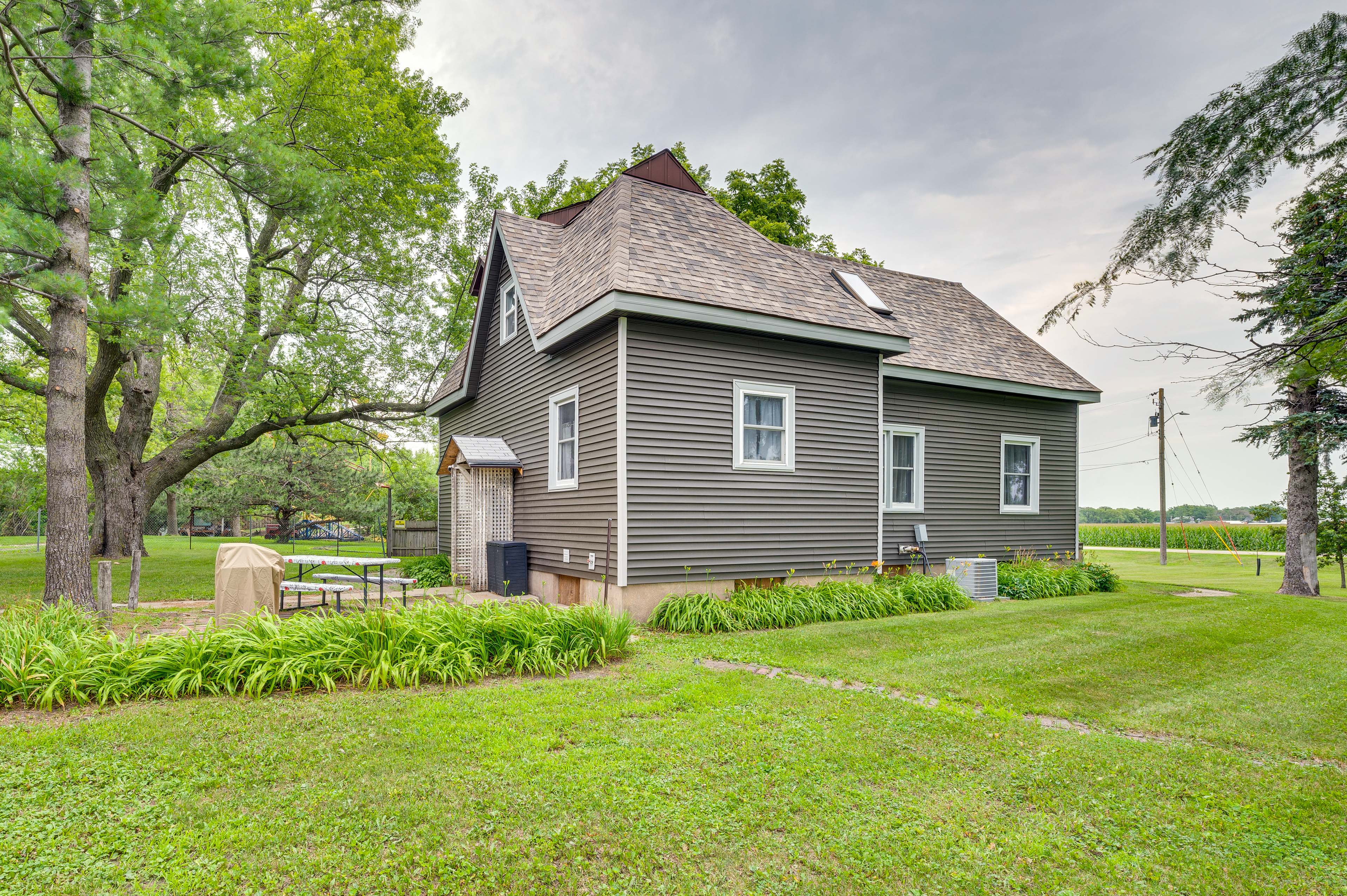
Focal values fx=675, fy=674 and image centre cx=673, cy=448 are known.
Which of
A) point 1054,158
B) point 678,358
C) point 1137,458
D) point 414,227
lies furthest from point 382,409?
point 1137,458

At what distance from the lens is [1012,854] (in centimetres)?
305

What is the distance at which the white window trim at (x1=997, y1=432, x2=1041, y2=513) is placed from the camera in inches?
543

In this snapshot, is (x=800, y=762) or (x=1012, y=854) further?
(x=800, y=762)

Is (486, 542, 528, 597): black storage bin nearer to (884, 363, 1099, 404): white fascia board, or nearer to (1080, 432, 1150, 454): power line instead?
(884, 363, 1099, 404): white fascia board

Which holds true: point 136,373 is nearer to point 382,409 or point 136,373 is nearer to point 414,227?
point 382,409

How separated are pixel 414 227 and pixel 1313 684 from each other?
20341mm

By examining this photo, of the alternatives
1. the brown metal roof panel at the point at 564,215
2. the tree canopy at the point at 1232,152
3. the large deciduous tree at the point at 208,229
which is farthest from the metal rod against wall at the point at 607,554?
the brown metal roof panel at the point at 564,215

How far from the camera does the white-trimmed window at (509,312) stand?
12.5m

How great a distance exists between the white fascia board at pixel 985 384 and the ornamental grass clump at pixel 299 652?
24.6 feet

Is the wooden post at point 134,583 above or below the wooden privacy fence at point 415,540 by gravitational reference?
above

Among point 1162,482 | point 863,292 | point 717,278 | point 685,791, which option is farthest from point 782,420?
point 1162,482

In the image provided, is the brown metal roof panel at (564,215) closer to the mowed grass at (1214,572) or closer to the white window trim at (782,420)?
the white window trim at (782,420)

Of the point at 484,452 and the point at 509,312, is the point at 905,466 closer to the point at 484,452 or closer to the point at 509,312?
the point at 484,452

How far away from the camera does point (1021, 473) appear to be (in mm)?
14250
